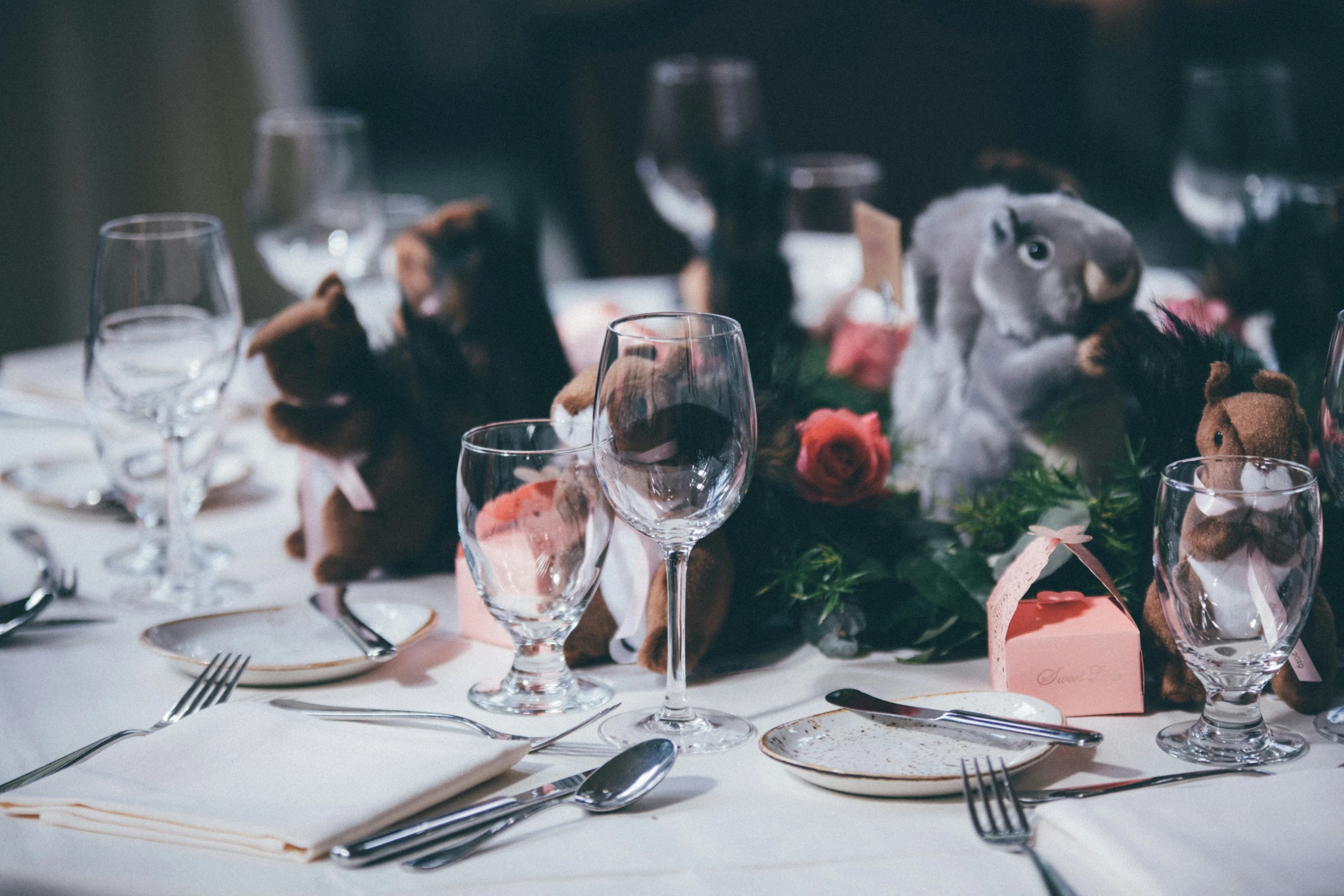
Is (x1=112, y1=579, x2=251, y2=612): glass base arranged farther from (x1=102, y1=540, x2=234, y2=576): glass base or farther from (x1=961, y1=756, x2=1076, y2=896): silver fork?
(x1=961, y1=756, x2=1076, y2=896): silver fork

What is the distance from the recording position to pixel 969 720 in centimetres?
77

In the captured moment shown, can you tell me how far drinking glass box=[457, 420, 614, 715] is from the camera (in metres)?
0.84

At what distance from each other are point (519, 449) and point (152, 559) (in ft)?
1.51

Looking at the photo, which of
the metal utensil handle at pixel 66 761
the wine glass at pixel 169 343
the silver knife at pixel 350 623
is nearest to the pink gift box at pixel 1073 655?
the silver knife at pixel 350 623

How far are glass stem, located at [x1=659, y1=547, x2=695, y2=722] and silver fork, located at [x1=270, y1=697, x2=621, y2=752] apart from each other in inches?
2.2

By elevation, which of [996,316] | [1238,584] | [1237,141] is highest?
[1237,141]

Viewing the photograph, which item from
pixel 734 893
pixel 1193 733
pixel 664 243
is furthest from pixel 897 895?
pixel 664 243

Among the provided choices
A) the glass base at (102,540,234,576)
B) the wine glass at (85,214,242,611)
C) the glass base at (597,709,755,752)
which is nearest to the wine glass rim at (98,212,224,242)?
the wine glass at (85,214,242,611)

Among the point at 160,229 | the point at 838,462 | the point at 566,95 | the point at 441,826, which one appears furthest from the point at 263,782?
the point at 566,95

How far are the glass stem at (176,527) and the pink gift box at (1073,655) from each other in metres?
0.68

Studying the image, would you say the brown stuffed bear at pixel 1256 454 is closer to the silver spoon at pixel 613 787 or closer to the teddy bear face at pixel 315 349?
the silver spoon at pixel 613 787

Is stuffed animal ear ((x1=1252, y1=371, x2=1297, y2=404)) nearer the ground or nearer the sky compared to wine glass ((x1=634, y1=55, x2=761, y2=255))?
nearer the ground

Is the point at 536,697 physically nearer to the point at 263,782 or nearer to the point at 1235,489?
the point at 263,782

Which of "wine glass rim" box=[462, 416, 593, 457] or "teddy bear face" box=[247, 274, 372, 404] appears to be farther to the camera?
"teddy bear face" box=[247, 274, 372, 404]
